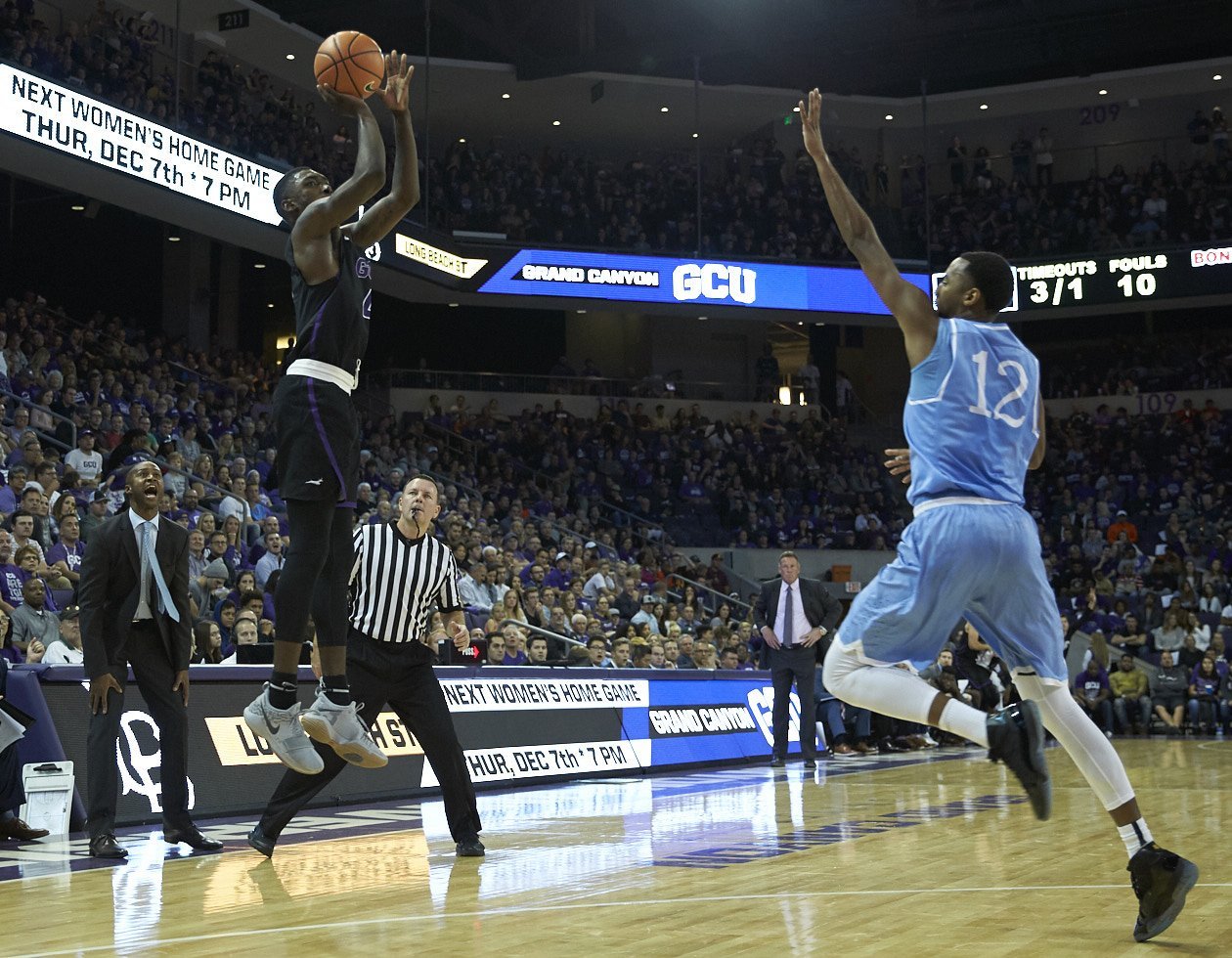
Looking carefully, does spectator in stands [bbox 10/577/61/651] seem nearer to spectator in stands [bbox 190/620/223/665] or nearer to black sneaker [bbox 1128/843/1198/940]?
spectator in stands [bbox 190/620/223/665]

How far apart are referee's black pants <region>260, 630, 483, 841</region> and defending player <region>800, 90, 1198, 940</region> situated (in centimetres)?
320

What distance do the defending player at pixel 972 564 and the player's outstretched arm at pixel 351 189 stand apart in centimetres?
156

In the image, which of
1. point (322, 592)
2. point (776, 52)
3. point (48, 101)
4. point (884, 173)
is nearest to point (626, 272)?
point (776, 52)

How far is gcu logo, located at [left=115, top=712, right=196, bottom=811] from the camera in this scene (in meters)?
8.89

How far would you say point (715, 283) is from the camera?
→ 2820 cm

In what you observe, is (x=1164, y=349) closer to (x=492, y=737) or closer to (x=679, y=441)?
(x=679, y=441)

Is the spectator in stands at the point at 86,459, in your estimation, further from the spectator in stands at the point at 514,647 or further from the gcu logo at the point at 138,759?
the gcu logo at the point at 138,759

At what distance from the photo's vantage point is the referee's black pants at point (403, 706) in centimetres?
747

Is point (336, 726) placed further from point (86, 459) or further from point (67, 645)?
point (86, 459)

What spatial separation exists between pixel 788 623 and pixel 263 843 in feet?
24.7

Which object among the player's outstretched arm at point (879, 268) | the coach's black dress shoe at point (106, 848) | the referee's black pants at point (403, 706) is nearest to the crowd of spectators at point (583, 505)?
the coach's black dress shoe at point (106, 848)

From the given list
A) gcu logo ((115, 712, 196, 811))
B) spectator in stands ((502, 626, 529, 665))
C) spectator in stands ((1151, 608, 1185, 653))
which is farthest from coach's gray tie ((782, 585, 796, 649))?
spectator in stands ((1151, 608, 1185, 653))

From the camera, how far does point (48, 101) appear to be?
16.3m

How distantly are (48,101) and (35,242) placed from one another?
9030 mm
